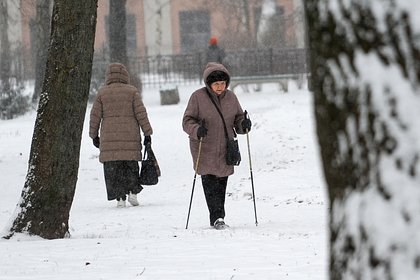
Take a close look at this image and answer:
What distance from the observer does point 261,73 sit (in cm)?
3456

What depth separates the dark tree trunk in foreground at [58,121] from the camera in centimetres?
924

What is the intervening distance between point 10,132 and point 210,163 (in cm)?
1463

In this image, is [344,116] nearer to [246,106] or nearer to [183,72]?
[246,106]

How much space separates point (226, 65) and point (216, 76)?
72.7 feet

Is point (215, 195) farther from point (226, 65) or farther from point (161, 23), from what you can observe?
point (161, 23)

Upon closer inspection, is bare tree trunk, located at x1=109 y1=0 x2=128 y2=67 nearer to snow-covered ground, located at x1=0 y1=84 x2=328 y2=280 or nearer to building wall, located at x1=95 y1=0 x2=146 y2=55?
snow-covered ground, located at x1=0 y1=84 x2=328 y2=280

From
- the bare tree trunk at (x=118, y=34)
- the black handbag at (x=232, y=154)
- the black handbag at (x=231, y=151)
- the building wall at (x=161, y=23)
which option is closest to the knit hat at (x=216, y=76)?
the black handbag at (x=231, y=151)

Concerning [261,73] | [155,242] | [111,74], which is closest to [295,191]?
[111,74]

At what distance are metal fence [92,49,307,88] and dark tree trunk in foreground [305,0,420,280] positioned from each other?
2870cm

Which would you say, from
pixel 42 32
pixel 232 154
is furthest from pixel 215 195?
pixel 42 32

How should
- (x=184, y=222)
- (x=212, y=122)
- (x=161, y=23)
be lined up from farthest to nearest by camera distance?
(x=161, y=23) → (x=184, y=222) → (x=212, y=122)

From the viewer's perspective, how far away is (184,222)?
11.5m

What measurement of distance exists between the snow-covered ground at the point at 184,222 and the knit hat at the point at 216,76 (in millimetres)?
1398

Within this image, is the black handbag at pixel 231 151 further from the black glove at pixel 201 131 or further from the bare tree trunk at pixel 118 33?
the bare tree trunk at pixel 118 33
